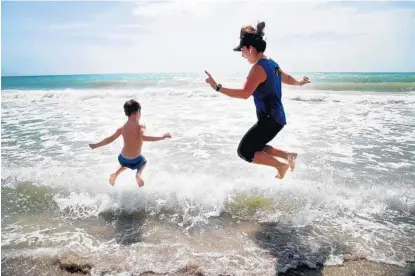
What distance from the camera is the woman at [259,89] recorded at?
3.57 m

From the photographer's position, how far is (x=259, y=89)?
3688mm

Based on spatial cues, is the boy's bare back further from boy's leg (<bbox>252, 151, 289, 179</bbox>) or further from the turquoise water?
the turquoise water

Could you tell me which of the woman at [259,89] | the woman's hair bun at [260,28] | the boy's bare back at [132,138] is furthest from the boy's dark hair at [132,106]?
the woman's hair bun at [260,28]

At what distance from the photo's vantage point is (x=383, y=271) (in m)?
3.61

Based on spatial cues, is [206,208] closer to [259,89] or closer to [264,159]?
[264,159]

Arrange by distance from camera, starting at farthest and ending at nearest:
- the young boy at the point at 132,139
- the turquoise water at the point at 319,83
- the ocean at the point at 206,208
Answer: the turquoise water at the point at 319,83, the young boy at the point at 132,139, the ocean at the point at 206,208

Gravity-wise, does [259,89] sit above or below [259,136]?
above

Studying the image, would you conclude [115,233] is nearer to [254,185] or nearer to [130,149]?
[130,149]

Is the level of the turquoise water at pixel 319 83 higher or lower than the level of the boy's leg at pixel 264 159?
higher

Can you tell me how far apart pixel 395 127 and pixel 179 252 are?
28.7 ft

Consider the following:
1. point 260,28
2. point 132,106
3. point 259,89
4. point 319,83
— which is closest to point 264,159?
point 259,89

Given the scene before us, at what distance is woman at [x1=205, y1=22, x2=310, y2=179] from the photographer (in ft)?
11.7

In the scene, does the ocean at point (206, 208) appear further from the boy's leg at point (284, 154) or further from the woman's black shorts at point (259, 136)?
the woman's black shorts at point (259, 136)

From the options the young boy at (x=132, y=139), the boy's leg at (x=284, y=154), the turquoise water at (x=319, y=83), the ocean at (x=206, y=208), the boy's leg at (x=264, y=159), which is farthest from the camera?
the turquoise water at (x=319, y=83)
